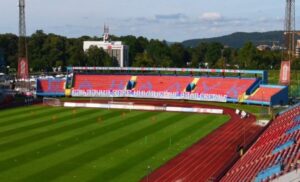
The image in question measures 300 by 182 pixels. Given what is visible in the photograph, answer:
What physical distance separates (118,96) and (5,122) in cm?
3280

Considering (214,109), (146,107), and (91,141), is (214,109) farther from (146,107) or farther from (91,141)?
(91,141)

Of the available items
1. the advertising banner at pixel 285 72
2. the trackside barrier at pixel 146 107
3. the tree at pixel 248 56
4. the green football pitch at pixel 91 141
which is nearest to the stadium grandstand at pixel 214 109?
the trackside barrier at pixel 146 107

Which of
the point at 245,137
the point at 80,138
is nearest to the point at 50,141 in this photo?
the point at 80,138

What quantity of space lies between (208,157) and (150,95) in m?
45.9

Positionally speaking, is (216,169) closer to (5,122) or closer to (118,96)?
(5,122)

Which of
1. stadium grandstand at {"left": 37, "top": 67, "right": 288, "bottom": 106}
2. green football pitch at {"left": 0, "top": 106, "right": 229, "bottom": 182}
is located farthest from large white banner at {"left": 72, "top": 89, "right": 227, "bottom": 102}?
green football pitch at {"left": 0, "top": 106, "right": 229, "bottom": 182}

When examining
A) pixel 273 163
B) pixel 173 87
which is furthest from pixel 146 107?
pixel 273 163

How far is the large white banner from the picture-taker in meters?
82.2

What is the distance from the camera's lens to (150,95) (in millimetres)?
86375

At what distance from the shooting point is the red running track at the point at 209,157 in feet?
115

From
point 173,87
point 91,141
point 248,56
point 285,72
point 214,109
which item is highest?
point 248,56

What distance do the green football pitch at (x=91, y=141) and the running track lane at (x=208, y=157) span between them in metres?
1.05

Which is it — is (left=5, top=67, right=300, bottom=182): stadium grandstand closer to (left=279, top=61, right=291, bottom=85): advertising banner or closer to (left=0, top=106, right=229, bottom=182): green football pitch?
(left=0, top=106, right=229, bottom=182): green football pitch

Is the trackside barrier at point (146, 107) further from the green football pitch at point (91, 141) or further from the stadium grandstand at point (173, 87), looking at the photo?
the stadium grandstand at point (173, 87)
